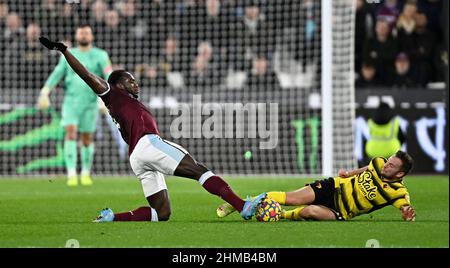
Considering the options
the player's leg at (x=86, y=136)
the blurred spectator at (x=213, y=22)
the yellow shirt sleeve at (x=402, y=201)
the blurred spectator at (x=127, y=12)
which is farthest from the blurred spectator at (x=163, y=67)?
the yellow shirt sleeve at (x=402, y=201)

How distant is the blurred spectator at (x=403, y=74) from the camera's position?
19266mm

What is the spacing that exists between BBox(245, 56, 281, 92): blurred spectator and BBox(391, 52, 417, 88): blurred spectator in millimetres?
2171

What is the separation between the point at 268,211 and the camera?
940 centimetres

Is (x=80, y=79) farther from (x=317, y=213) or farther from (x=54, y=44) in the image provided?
(x=317, y=213)

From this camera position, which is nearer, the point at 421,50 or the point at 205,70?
the point at 205,70

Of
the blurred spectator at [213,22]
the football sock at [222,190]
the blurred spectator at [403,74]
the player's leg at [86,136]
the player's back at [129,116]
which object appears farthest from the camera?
the blurred spectator at [213,22]

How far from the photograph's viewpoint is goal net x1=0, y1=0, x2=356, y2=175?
58.0 ft

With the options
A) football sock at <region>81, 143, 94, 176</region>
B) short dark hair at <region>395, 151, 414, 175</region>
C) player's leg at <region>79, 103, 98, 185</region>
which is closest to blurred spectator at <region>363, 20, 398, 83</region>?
player's leg at <region>79, 103, 98, 185</region>

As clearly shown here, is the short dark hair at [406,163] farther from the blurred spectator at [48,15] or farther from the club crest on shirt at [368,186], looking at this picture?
the blurred spectator at [48,15]

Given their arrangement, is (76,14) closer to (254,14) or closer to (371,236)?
(254,14)

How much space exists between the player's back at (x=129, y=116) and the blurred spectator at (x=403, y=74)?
10245 mm

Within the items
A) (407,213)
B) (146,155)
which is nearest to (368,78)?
(407,213)

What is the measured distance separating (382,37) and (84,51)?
250 inches

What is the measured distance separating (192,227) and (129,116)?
3.80 feet
